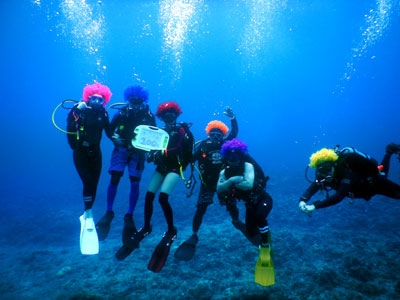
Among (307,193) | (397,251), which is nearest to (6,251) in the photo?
(307,193)

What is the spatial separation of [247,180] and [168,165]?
69.7 inches

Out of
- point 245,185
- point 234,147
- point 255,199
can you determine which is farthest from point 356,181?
point 234,147

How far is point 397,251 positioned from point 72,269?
43.0 feet

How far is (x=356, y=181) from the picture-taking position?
3.70 metres

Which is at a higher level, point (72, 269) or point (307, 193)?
point (307, 193)

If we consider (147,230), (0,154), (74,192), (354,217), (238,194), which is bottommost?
(147,230)

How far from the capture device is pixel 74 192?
A: 82.2ft

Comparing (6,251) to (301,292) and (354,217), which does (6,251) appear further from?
(354,217)

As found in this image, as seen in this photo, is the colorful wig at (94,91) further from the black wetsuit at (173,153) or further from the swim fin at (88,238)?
the swim fin at (88,238)

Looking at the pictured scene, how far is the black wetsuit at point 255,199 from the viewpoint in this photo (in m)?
3.80

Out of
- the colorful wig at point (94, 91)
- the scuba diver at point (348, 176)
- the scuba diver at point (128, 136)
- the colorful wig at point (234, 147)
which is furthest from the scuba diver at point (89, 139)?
the scuba diver at point (348, 176)

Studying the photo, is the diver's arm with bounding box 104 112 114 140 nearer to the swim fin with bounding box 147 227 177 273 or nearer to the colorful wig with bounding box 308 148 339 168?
the swim fin with bounding box 147 227 177 273

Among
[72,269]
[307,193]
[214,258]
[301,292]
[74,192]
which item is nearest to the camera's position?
[307,193]

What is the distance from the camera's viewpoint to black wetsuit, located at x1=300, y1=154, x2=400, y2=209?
12.0 feet
